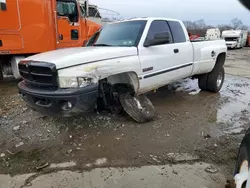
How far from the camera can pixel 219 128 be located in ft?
14.2

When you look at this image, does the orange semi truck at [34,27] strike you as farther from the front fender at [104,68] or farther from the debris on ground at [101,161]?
the debris on ground at [101,161]

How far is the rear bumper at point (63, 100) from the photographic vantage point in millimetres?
3291

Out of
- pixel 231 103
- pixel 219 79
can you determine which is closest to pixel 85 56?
pixel 231 103

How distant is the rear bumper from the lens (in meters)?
3.29

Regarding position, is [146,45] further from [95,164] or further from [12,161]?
[12,161]

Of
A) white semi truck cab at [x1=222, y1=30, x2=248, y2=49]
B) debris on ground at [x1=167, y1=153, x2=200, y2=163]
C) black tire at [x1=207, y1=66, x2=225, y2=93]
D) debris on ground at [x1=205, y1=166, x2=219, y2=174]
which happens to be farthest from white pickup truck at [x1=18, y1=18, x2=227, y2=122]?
white semi truck cab at [x1=222, y1=30, x2=248, y2=49]

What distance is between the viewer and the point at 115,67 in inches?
147

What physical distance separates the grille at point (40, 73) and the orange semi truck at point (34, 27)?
3782 millimetres

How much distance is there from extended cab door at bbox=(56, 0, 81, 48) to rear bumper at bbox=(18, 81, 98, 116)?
16.2 ft

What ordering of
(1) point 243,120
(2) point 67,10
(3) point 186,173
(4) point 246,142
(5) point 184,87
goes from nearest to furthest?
1. (4) point 246,142
2. (3) point 186,173
3. (1) point 243,120
4. (5) point 184,87
5. (2) point 67,10

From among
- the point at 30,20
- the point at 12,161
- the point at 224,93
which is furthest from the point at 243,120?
Result: the point at 30,20

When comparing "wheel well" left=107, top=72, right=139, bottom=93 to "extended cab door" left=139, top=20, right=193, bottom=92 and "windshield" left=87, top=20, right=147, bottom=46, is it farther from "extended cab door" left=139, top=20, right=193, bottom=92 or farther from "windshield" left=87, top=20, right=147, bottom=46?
"windshield" left=87, top=20, right=147, bottom=46

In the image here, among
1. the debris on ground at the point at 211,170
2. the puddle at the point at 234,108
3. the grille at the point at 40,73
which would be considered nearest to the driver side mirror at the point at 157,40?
the grille at the point at 40,73

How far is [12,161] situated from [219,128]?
3.51 meters
